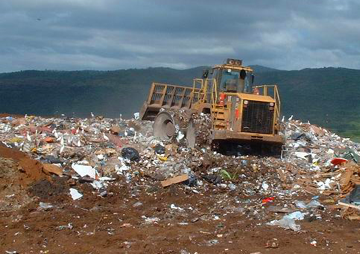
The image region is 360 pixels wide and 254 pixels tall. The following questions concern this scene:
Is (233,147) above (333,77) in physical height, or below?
below

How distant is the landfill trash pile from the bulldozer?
38cm

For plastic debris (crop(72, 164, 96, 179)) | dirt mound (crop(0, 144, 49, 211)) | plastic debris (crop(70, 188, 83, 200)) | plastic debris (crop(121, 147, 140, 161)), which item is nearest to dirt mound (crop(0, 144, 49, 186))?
dirt mound (crop(0, 144, 49, 211))

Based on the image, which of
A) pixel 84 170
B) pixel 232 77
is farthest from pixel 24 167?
pixel 232 77

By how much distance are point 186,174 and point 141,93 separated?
30053 mm

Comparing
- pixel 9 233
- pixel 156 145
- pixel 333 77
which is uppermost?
pixel 333 77

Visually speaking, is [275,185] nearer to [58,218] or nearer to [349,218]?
[349,218]

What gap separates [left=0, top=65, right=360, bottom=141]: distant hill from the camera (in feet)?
126

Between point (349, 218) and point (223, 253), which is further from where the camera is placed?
point (349, 218)

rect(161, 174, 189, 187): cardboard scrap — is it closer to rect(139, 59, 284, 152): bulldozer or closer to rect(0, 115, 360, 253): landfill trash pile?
rect(0, 115, 360, 253): landfill trash pile

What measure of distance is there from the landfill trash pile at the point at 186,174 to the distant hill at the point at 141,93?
75.6 ft

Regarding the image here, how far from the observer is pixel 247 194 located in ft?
33.1

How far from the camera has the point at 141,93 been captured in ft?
132

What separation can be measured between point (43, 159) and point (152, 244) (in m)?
4.58

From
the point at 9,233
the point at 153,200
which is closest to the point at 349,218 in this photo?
the point at 153,200
